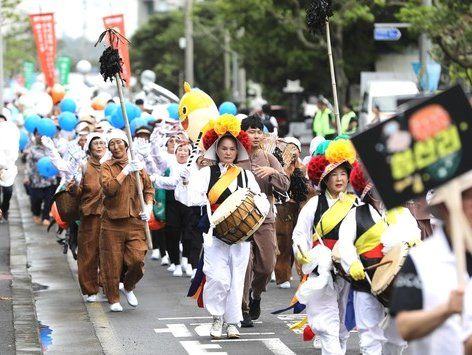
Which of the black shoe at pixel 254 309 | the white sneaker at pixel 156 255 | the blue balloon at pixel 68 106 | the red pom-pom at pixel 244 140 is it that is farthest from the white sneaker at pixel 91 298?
the blue balloon at pixel 68 106

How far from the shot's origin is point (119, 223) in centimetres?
1239

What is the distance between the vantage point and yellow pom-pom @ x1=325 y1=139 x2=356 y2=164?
30.3 feet

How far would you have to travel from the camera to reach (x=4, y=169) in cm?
1485

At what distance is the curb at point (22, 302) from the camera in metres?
10.5

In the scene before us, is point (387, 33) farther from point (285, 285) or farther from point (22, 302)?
point (22, 302)

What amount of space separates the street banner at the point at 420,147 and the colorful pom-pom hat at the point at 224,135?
5739 millimetres

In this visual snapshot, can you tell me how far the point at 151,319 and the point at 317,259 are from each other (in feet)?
10.8

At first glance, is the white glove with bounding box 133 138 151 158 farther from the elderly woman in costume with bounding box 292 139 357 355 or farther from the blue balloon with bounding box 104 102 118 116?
the blue balloon with bounding box 104 102 118 116

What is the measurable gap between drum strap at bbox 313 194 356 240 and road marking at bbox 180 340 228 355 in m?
1.55

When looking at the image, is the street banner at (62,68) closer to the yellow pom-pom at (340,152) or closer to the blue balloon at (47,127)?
the blue balloon at (47,127)

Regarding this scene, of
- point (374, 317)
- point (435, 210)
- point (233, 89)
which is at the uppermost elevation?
point (435, 210)

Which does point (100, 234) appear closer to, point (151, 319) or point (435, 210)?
point (151, 319)

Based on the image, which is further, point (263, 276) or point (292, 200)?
point (292, 200)

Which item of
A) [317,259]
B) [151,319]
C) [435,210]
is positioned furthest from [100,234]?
[435,210]
